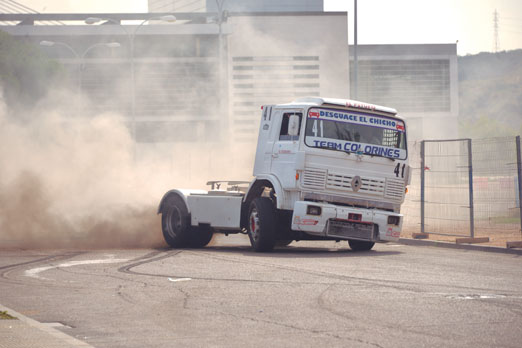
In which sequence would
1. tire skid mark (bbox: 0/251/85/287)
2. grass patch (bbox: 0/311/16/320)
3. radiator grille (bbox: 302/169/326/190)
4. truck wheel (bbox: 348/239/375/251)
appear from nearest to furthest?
grass patch (bbox: 0/311/16/320)
tire skid mark (bbox: 0/251/85/287)
radiator grille (bbox: 302/169/326/190)
truck wheel (bbox: 348/239/375/251)

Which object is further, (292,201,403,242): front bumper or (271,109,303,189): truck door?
(271,109,303,189): truck door

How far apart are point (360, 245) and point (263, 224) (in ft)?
7.91

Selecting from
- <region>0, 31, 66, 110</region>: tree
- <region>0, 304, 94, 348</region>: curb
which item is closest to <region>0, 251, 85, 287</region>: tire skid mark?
<region>0, 304, 94, 348</region>: curb

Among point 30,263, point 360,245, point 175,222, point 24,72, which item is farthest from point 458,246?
point 24,72

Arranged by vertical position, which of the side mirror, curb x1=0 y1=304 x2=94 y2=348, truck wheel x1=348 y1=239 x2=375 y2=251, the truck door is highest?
the side mirror

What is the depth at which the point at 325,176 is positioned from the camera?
16.8 metres

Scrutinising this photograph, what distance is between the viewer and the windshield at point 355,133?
16953 mm

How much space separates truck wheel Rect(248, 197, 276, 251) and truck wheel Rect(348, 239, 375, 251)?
1.96m

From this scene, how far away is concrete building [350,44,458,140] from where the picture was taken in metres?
109

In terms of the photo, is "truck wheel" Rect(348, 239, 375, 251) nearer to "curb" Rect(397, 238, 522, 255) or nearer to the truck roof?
"curb" Rect(397, 238, 522, 255)

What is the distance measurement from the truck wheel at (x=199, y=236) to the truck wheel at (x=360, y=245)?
110 inches

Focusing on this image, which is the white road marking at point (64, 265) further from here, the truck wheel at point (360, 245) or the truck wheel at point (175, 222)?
the truck wheel at point (360, 245)

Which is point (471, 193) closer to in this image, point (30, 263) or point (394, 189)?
point (394, 189)

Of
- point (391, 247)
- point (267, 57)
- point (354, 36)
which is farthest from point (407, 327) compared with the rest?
point (267, 57)
